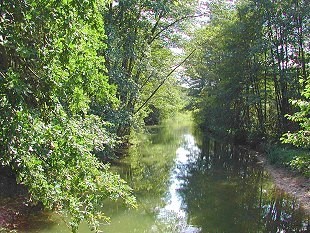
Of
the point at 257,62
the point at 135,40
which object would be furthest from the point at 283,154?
the point at 135,40

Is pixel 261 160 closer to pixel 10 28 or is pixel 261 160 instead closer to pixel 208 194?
pixel 208 194

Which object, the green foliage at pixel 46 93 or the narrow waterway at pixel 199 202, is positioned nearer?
the green foliage at pixel 46 93

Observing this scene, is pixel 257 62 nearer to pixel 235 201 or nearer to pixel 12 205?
pixel 235 201

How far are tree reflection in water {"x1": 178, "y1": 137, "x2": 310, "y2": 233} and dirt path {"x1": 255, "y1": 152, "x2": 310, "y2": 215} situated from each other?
31 cm

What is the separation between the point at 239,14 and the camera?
2308 cm

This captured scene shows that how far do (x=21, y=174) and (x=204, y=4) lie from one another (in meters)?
18.2

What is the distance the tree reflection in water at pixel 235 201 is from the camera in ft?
33.2

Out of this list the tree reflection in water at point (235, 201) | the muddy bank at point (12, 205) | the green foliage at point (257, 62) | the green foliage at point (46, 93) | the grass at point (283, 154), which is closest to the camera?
the green foliage at point (46, 93)

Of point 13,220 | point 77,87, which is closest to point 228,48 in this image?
point 13,220

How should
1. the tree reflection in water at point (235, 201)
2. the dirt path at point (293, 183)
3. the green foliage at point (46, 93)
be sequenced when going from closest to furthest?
the green foliage at point (46, 93)
the tree reflection in water at point (235, 201)
the dirt path at point (293, 183)

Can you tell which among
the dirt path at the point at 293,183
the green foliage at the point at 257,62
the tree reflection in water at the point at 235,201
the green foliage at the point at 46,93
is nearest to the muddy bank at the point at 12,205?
the tree reflection in water at the point at 235,201

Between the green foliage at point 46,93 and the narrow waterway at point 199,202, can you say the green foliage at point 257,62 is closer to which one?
the narrow waterway at point 199,202

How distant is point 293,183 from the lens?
1415 cm

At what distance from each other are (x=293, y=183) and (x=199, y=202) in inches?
174
